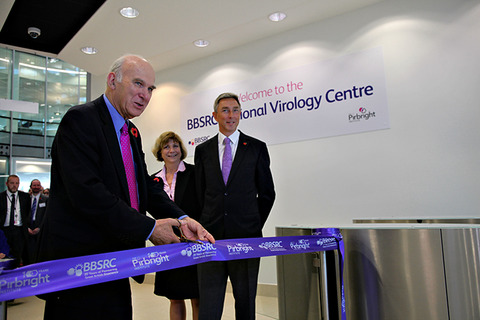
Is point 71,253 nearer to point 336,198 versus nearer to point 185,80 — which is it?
point 336,198

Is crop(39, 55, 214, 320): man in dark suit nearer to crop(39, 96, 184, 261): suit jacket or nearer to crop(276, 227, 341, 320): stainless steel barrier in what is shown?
crop(39, 96, 184, 261): suit jacket

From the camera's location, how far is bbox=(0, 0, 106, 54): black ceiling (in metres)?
4.77

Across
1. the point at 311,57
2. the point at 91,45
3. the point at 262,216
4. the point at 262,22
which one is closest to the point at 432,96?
the point at 311,57

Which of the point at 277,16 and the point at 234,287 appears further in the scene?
the point at 277,16

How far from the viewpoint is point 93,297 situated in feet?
4.43

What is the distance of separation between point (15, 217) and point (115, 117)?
21.5 ft

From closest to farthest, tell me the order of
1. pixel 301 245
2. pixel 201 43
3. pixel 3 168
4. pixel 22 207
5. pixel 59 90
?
pixel 301 245 → pixel 201 43 → pixel 22 207 → pixel 3 168 → pixel 59 90

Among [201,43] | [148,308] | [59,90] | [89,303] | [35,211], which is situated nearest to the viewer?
[89,303]

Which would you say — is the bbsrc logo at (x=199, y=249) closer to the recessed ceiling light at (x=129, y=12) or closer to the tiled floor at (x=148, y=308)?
the tiled floor at (x=148, y=308)

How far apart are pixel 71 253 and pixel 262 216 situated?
1589mm

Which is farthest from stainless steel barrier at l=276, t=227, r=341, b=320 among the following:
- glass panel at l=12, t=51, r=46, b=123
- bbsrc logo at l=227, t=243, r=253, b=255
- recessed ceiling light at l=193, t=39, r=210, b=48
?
glass panel at l=12, t=51, r=46, b=123

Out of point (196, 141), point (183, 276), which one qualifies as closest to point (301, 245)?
point (183, 276)

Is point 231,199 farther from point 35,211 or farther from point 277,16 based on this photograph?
point 35,211

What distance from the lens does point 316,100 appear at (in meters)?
4.94
